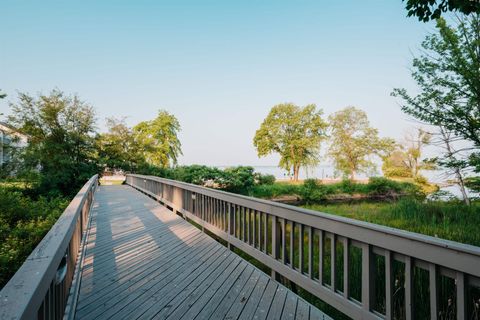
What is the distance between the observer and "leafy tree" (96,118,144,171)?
67.6 feet

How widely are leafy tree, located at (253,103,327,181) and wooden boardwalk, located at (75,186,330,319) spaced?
2828 centimetres

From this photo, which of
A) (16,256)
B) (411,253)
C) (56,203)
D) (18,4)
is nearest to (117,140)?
(56,203)

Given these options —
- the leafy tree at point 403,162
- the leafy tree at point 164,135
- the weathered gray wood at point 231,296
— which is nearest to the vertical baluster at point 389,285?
the weathered gray wood at point 231,296

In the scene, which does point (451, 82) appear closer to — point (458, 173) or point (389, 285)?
point (458, 173)

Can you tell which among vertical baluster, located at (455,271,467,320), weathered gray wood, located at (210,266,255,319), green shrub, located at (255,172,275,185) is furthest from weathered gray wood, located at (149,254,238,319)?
green shrub, located at (255,172,275,185)

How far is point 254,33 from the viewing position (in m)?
17.4

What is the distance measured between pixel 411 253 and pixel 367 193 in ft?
73.3

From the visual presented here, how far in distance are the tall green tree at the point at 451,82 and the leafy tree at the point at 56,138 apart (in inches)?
785

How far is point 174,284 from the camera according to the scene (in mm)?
2859

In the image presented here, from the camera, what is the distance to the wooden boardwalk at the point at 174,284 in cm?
230

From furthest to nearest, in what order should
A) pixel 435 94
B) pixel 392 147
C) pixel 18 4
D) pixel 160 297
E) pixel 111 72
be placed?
pixel 392 147 < pixel 111 72 < pixel 18 4 < pixel 435 94 < pixel 160 297

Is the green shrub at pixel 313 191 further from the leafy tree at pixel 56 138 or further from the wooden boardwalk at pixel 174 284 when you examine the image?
the leafy tree at pixel 56 138

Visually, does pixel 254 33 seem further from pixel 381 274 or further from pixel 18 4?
pixel 381 274

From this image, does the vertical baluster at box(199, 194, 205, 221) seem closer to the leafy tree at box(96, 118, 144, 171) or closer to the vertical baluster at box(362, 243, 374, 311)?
the vertical baluster at box(362, 243, 374, 311)
